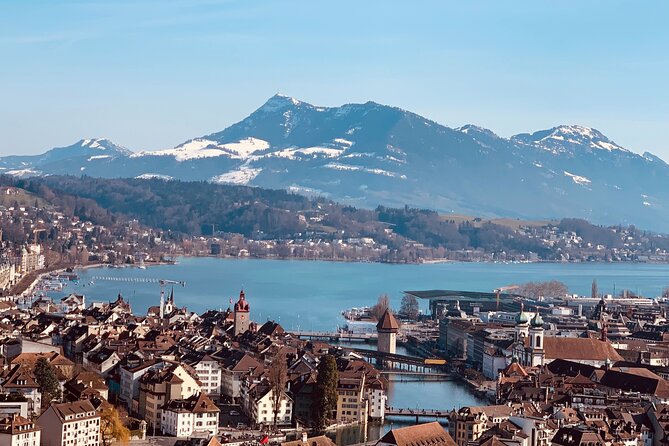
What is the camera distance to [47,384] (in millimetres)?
27219

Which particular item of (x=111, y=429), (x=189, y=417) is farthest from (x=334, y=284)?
(x=111, y=429)

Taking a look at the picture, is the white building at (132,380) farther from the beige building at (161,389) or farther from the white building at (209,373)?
the white building at (209,373)

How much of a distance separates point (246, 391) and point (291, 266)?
80638 millimetres

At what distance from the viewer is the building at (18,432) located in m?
22.7

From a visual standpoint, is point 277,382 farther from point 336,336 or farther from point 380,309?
point 380,309

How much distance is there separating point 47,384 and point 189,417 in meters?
2.71

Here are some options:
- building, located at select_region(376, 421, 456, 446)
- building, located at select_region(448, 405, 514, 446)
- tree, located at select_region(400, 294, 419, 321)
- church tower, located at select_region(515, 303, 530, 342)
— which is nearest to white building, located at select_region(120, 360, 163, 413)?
building, located at select_region(448, 405, 514, 446)

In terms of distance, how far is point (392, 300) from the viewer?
7438 cm

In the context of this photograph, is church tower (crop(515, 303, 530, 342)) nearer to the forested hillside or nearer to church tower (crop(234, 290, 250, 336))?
church tower (crop(234, 290, 250, 336))

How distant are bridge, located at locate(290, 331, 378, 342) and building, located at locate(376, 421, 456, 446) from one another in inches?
1026

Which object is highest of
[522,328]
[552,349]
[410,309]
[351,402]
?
[522,328]

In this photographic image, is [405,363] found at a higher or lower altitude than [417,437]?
A: lower

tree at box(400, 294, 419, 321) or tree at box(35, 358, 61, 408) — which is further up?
tree at box(35, 358, 61, 408)

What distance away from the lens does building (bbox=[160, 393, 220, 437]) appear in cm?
2725
